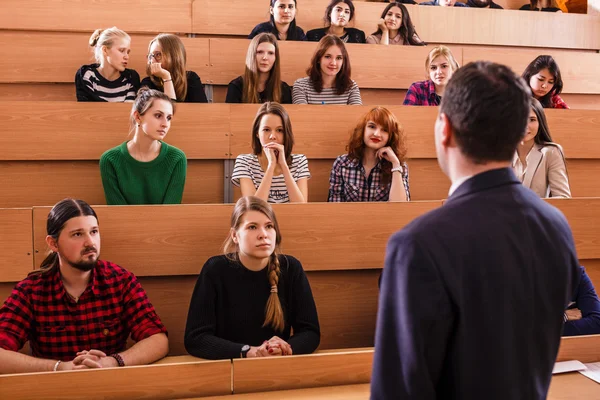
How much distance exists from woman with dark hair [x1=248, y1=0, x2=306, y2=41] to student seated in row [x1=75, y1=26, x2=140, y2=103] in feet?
1.61

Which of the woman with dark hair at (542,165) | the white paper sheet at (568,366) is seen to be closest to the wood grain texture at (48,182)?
the woman with dark hair at (542,165)

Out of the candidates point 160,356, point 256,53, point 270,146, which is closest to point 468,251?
point 160,356

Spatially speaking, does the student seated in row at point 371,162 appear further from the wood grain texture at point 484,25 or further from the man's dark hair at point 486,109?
the man's dark hair at point 486,109

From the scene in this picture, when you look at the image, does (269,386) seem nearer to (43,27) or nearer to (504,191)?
(504,191)

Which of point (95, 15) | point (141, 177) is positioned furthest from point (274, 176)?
point (95, 15)

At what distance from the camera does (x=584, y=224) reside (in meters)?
1.49

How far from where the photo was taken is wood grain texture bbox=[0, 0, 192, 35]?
85.2 inches

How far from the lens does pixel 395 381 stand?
51 centimetres

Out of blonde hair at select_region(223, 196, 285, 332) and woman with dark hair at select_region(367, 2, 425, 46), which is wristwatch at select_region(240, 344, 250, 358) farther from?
woman with dark hair at select_region(367, 2, 425, 46)

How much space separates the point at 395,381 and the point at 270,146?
1.10 meters

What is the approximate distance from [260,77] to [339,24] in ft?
1.67

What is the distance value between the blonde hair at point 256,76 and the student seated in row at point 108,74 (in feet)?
1.02

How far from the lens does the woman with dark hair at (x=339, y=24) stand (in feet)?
7.49

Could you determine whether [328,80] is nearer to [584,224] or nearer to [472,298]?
[584,224]
